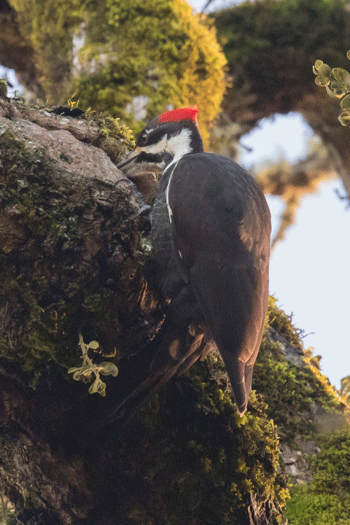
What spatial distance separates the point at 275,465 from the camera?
6.42 feet

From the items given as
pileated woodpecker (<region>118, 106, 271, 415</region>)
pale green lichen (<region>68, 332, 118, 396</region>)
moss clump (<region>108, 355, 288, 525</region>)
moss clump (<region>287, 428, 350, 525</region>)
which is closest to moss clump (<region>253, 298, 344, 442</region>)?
moss clump (<region>287, 428, 350, 525</region>)

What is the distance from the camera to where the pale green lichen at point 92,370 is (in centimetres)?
156

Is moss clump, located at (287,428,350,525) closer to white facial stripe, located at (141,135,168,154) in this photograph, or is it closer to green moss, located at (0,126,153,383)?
green moss, located at (0,126,153,383)

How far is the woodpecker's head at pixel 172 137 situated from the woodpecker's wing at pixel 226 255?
0.34m

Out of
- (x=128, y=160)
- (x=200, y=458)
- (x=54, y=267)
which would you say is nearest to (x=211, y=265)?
(x=54, y=267)

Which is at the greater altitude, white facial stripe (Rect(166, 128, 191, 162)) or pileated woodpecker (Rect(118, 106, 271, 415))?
white facial stripe (Rect(166, 128, 191, 162))

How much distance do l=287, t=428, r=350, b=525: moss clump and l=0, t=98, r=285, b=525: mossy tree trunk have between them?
272 millimetres

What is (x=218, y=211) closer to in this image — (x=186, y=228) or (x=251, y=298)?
(x=186, y=228)

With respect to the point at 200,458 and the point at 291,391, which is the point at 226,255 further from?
the point at 291,391

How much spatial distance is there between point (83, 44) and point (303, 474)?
3412 millimetres

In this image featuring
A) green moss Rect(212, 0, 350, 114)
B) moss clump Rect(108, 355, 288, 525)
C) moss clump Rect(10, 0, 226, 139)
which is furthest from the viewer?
green moss Rect(212, 0, 350, 114)

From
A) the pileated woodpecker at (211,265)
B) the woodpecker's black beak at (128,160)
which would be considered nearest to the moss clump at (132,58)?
the woodpecker's black beak at (128,160)

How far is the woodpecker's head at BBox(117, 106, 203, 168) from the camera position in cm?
209

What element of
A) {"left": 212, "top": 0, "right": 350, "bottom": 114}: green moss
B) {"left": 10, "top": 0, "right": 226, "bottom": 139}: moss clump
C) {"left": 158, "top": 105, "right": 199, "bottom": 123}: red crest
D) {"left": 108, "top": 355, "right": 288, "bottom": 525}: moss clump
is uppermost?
{"left": 212, "top": 0, "right": 350, "bottom": 114}: green moss
